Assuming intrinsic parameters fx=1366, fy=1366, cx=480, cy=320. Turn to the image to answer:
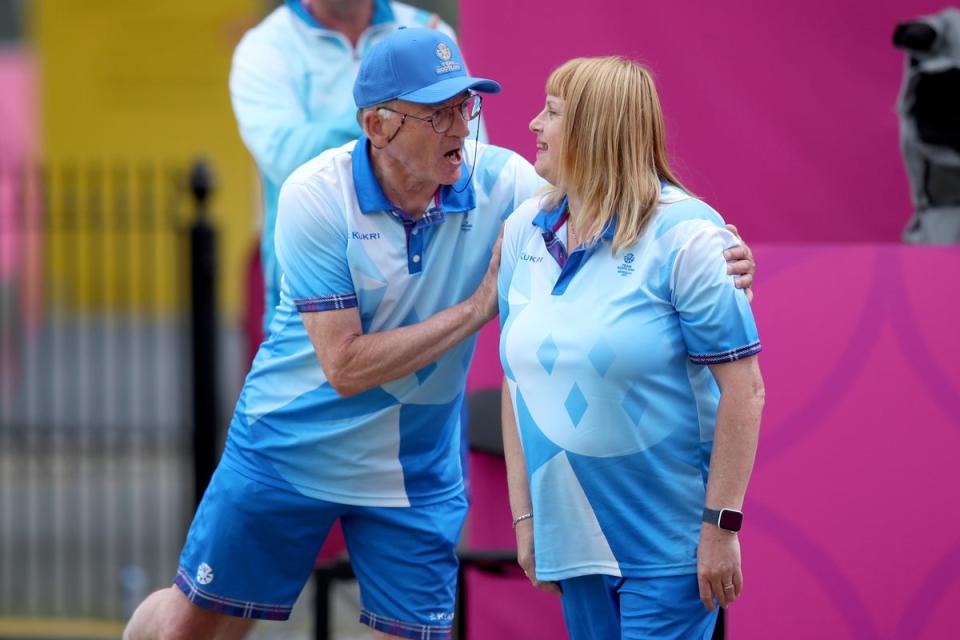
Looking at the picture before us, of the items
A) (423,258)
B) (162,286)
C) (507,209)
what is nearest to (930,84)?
(507,209)

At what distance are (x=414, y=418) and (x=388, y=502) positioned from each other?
0.70 feet

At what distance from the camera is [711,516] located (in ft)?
8.68

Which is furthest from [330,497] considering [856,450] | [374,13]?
[374,13]

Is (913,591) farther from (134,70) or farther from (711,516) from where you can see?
(134,70)

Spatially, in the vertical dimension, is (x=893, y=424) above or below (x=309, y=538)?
above

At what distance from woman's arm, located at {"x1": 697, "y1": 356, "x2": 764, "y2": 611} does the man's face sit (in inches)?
31.7

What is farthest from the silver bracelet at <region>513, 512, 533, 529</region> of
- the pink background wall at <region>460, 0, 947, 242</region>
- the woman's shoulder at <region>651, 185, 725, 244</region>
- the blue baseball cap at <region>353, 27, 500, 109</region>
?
the pink background wall at <region>460, 0, 947, 242</region>

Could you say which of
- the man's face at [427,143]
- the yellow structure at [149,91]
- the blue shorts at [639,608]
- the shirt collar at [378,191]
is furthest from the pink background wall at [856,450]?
the yellow structure at [149,91]

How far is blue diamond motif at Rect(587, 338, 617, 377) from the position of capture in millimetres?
2631

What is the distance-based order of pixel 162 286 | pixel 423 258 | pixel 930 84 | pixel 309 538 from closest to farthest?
pixel 423 258, pixel 309 538, pixel 930 84, pixel 162 286

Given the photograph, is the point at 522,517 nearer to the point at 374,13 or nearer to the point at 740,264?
the point at 740,264

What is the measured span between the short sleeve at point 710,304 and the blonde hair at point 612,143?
0.40 ft

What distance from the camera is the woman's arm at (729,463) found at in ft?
8.55

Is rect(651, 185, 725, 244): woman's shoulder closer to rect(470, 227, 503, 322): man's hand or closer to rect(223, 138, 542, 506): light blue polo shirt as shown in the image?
rect(470, 227, 503, 322): man's hand
